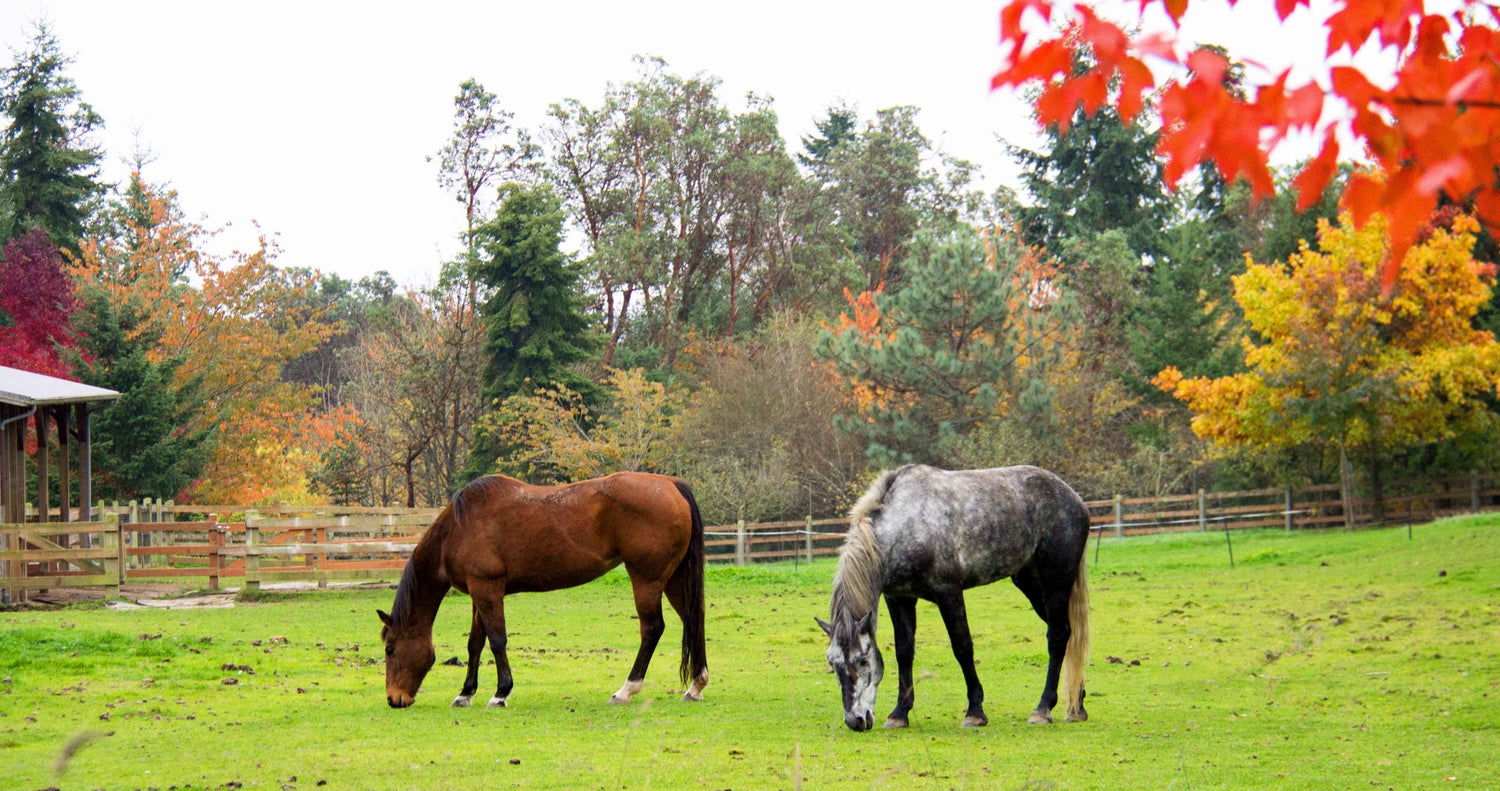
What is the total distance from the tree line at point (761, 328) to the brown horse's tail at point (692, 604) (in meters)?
19.4

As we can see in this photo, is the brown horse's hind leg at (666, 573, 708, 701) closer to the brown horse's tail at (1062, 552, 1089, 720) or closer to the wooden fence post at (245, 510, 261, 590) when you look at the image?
the brown horse's tail at (1062, 552, 1089, 720)

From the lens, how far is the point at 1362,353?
25859 millimetres

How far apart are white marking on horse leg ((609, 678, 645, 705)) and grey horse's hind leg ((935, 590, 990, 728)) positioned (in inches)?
90.5

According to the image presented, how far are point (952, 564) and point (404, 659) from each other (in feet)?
12.2

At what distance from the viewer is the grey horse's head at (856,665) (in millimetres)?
7031

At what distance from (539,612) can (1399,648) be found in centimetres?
944

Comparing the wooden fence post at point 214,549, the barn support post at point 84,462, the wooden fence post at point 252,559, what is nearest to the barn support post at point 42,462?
the barn support post at point 84,462

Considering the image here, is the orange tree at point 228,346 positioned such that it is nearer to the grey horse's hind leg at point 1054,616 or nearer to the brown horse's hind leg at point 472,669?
the brown horse's hind leg at point 472,669

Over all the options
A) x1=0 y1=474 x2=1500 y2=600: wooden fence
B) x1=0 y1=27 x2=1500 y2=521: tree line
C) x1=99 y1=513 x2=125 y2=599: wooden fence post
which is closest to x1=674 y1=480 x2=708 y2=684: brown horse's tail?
x1=0 y1=474 x2=1500 y2=600: wooden fence

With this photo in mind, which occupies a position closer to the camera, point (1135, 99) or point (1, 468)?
point (1135, 99)

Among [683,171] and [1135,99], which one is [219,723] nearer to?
[1135,99]

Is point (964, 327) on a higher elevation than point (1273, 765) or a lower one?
higher

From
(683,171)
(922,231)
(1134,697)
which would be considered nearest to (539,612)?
(1134,697)

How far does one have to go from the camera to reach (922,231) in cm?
3244
